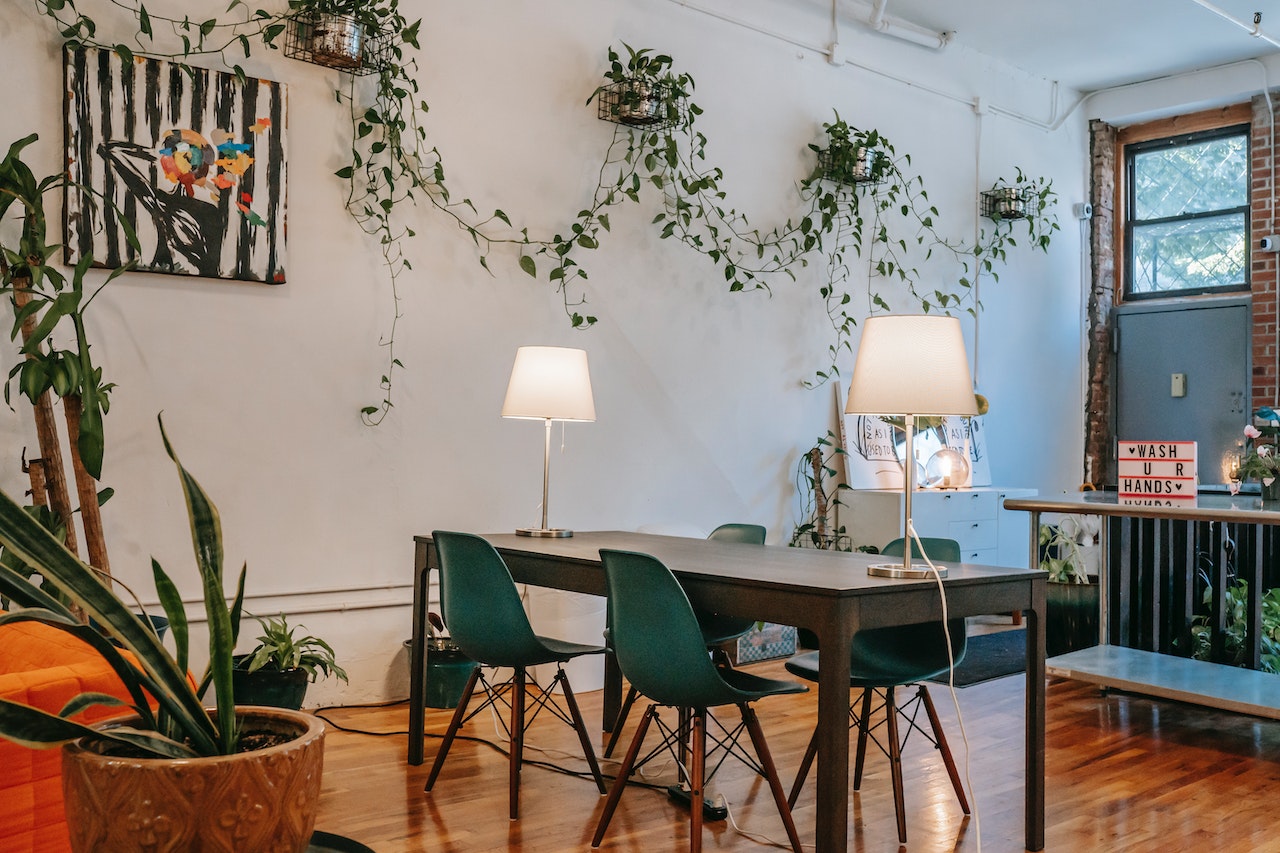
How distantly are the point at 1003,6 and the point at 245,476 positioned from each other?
5097 millimetres

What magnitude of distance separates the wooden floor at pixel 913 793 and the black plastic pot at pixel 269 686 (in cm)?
24

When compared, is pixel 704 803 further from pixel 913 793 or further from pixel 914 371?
pixel 914 371

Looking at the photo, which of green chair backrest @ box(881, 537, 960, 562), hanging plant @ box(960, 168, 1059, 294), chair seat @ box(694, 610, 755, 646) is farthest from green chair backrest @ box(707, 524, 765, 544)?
hanging plant @ box(960, 168, 1059, 294)

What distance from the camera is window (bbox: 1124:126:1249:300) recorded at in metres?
7.63

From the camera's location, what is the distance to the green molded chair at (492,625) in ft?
10.9

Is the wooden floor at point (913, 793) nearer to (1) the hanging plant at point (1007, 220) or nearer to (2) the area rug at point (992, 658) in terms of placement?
(2) the area rug at point (992, 658)

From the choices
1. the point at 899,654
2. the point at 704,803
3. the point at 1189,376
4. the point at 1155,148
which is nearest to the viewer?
the point at 704,803

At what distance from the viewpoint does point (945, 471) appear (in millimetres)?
6652

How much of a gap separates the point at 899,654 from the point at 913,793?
1.69 ft

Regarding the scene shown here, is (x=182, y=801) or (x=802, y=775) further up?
(x=182, y=801)

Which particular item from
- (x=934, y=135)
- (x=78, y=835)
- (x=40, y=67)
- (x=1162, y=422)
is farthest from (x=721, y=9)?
(x=78, y=835)

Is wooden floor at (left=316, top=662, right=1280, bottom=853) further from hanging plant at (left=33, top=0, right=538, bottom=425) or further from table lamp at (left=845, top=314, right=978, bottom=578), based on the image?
hanging plant at (left=33, top=0, right=538, bottom=425)

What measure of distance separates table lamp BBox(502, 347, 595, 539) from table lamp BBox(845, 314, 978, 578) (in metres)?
1.37

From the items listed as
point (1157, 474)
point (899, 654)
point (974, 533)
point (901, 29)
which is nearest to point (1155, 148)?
point (901, 29)
